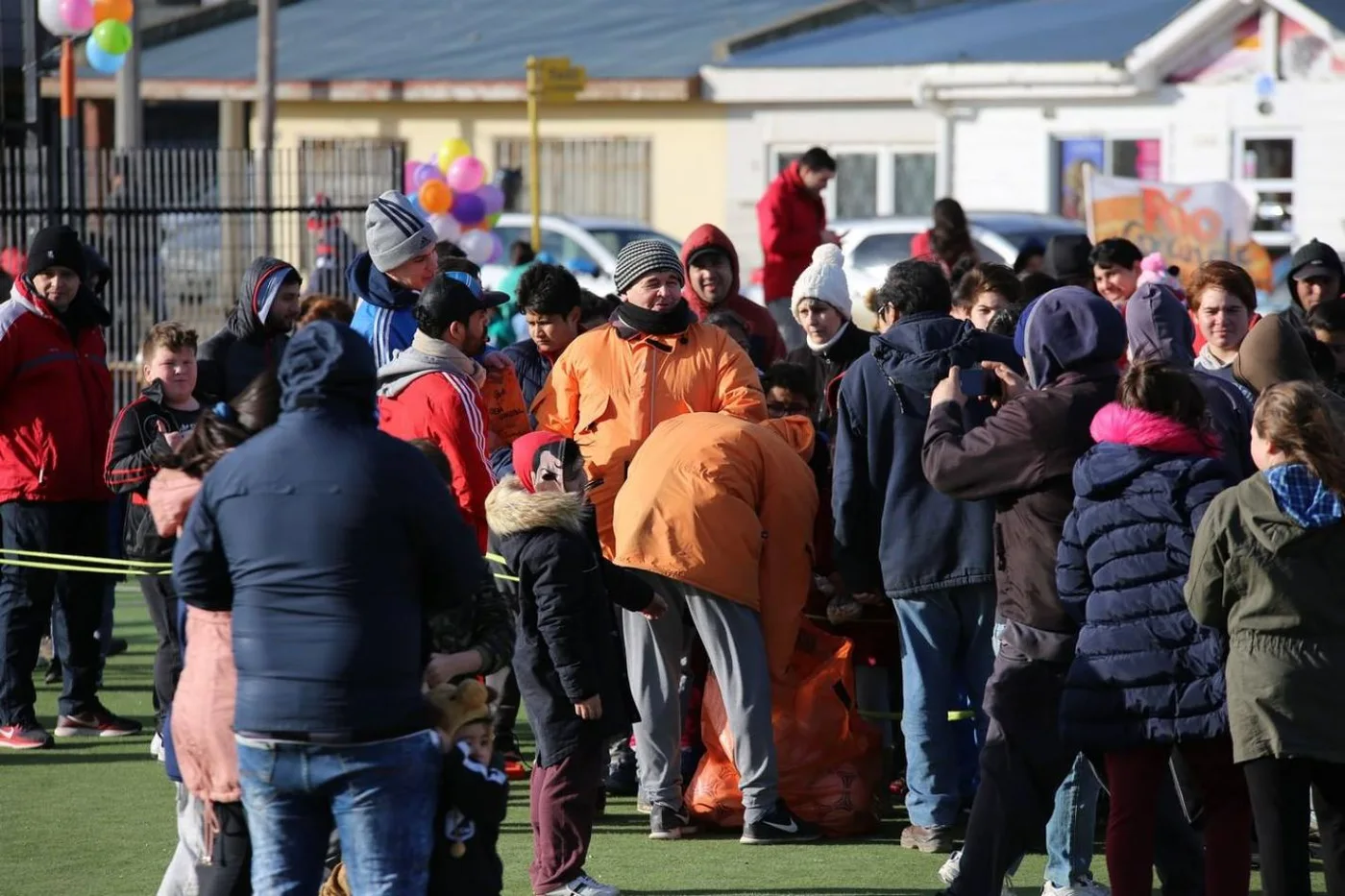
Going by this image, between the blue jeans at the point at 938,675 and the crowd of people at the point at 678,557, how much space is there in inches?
0.5

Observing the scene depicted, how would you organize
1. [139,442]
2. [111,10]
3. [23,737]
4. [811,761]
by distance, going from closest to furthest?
[811,761]
[139,442]
[23,737]
[111,10]

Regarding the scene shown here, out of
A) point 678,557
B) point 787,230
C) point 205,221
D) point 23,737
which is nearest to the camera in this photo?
point 678,557

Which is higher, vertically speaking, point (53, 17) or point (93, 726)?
point (53, 17)

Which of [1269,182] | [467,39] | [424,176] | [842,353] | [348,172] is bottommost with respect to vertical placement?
[842,353]

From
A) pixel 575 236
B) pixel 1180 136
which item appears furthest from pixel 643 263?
pixel 1180 136

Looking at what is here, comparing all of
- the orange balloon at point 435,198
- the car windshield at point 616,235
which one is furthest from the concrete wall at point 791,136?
the orange balloon at point 435,198

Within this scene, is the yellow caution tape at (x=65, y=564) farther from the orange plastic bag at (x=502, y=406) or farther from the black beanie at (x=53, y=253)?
the orange plastic bag at (x=502, y=406)

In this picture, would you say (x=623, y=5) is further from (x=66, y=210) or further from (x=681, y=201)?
(x=66, y=210)

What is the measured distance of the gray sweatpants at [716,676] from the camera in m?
7.41

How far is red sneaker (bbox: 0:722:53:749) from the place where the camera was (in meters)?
8.99

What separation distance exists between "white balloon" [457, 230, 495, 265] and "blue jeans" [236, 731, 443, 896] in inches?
562

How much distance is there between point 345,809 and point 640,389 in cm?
326

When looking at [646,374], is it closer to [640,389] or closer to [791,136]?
[640,389]

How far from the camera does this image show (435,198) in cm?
1878
